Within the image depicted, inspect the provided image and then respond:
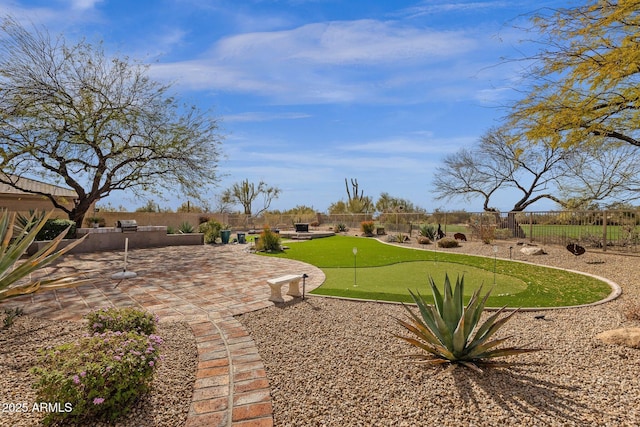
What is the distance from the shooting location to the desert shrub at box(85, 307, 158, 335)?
150 inches

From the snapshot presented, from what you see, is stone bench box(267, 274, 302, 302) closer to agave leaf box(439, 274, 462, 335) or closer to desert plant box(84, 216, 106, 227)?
agave leaf box(439, 274, 462, 335)

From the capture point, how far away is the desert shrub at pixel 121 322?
12.5 feet

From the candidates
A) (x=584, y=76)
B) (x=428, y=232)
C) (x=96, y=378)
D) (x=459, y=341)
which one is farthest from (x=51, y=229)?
(x=428, y=232)

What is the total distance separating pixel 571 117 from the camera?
6.86m

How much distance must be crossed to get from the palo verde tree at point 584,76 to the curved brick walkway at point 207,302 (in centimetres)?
616

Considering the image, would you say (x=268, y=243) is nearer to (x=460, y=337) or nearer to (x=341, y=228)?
(x=341, y=228)

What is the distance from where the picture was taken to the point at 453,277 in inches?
334

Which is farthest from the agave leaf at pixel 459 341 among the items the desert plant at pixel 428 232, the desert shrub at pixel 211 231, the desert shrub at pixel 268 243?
the desert shrub at pixel 211 231

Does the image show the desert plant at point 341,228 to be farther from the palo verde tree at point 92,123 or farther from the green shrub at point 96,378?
the green shrub at point 96,378

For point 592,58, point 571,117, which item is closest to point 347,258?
point 571,117

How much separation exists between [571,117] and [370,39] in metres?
4.50

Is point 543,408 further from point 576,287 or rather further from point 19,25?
point 19,25

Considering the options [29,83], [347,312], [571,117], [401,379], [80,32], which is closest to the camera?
[401,379]

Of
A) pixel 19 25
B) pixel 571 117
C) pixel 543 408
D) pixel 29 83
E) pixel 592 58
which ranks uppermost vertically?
pixel 19 25
